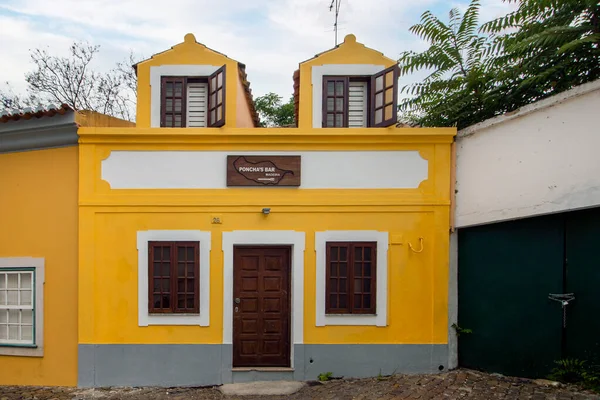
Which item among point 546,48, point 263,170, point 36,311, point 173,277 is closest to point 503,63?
point 546,48

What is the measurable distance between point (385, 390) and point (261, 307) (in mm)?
2258

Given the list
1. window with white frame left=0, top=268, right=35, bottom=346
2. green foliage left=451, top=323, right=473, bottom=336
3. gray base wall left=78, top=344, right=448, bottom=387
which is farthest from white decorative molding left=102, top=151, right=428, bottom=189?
gray base wall left=78, top=344, right=448, bottom=387

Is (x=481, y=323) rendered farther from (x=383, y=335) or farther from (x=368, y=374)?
(x=368, y=374)

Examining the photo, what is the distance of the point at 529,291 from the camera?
5531 millimetres

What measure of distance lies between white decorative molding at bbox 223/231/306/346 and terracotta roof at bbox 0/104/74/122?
10.4 ft

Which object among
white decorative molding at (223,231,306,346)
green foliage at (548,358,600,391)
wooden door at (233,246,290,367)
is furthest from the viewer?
wooden door at (233,246,290,367)

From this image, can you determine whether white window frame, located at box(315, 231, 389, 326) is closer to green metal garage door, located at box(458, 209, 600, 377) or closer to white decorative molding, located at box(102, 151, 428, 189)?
white decorative molding, located at box(102, 151, 428, 189)

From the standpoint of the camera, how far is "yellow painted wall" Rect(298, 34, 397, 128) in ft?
21.1

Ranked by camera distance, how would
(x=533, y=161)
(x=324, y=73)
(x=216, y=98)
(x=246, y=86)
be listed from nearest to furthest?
1. (x=533, y=161)
2. (x=216, y=98)
3. (x=324, y=73)
4. (x=246, y=86)

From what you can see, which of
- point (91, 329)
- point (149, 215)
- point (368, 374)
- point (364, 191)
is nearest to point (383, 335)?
point (368, 374)

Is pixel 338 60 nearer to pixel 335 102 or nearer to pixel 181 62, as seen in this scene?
pixel 335 102

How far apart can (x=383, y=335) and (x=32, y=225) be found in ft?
19.8

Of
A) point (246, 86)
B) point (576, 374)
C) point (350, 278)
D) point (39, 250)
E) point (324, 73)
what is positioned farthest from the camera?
point (246, 86)

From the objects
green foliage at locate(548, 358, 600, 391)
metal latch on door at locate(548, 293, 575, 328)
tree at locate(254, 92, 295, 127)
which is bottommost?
green foliage at locate(548, 358, 600, 391)
